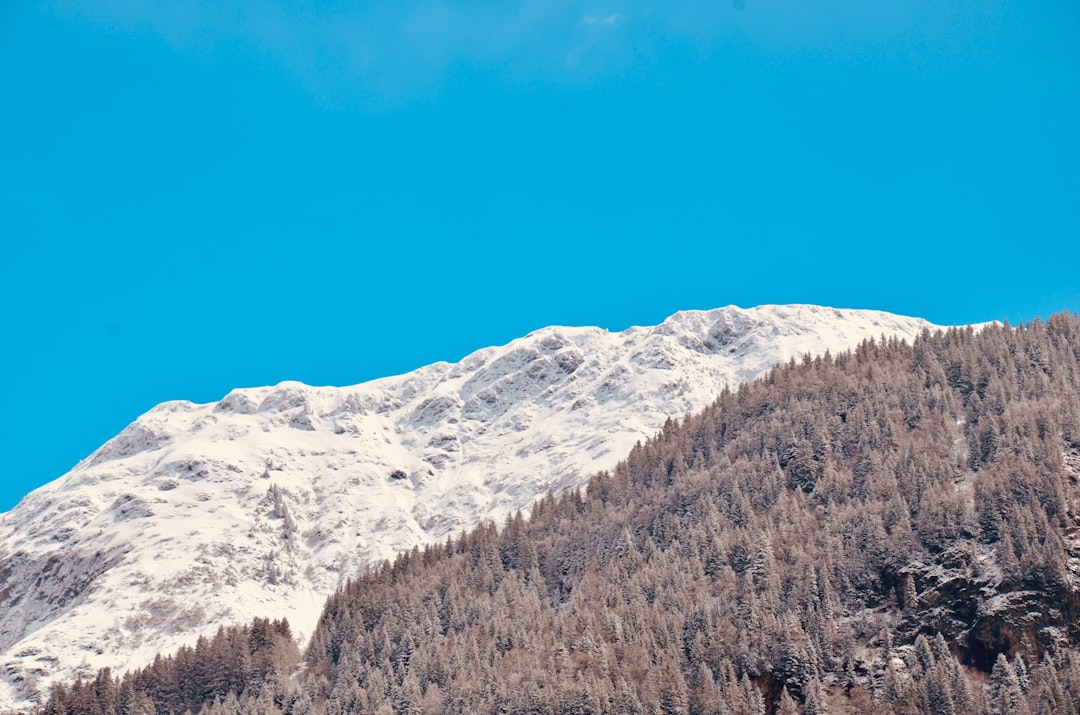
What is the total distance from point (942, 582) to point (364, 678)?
80.4 metres

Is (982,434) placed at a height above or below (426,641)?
above

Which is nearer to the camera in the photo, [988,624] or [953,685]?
[953,685]

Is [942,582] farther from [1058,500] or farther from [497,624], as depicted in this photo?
[497,624]

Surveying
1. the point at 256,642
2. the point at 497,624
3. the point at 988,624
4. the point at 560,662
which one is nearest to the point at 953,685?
the point at 988,624

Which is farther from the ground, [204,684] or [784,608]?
[204,684]

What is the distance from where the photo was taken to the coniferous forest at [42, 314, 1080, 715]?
459 ft

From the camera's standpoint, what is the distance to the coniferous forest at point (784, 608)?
140000mm

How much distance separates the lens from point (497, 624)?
17200 centimetres

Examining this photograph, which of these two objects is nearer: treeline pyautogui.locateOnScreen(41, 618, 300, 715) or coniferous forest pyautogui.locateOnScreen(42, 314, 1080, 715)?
coniferous forest pyautogui.locateOnScreen(42, 314, 1080, 715)

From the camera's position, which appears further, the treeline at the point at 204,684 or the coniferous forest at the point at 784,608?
the treeline at the point at 204,684

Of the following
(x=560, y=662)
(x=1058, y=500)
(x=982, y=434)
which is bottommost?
(x=560, y=662)

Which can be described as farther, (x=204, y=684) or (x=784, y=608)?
(x=204, y=684)

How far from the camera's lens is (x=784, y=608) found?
152875mm

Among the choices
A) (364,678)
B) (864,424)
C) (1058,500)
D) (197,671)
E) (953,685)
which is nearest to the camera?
(953,685)
